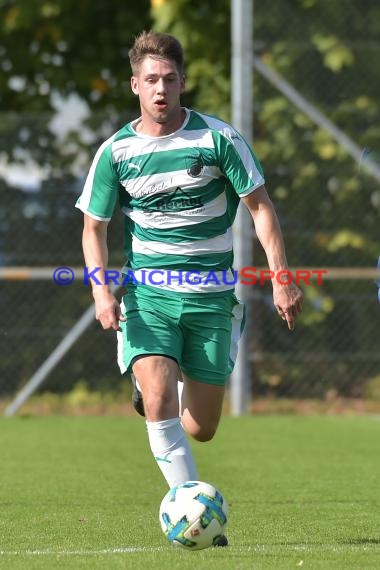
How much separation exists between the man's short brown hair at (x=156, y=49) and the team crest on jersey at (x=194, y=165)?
0.38 m

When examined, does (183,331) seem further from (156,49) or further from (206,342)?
(156,49)

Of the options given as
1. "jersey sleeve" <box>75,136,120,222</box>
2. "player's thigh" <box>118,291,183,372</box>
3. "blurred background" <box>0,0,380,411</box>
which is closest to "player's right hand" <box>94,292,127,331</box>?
"player's thigh" <box>118,291,183,372</box>

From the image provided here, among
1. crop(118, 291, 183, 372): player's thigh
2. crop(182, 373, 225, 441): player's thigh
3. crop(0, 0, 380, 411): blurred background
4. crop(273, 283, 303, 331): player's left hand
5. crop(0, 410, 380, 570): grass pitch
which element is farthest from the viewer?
crop(0, 0, 380, 411): blurred background

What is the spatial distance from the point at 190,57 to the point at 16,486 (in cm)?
747

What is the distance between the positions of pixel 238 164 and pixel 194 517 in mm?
1562

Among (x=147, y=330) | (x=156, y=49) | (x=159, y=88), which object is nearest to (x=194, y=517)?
(x=147, y=330)

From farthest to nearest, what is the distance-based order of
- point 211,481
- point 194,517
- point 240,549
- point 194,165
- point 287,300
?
point 211,481 → point 194,165 → point 287,300 → point 240,549 → point 194,517

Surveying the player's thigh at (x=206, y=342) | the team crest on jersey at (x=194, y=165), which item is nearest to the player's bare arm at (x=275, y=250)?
the team crest on jersey at (x=194, y=165)

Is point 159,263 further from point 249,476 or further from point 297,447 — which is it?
point 297,447

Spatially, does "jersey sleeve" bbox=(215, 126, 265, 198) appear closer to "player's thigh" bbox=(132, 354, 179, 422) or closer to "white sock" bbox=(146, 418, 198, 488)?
"player's thigh" bbox=(132, 354, 179, 422)

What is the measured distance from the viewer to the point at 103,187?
571 centimetres

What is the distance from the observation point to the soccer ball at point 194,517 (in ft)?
16.5

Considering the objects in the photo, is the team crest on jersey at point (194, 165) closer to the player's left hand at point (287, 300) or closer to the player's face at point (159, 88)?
the player's face at point (159, 88)

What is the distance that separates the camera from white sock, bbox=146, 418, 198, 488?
5.40 metres
